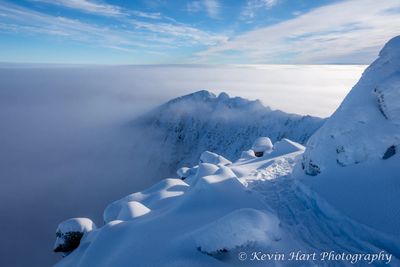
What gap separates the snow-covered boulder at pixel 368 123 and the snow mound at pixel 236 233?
6.51m

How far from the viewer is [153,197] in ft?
59.0

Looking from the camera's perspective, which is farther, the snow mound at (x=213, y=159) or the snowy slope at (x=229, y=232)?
the snow mound at (x=213, y=159)

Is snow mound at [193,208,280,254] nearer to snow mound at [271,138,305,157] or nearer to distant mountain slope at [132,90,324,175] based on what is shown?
snow mound at [271,138,305,157]

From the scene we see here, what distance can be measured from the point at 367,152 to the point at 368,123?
148 centimetres

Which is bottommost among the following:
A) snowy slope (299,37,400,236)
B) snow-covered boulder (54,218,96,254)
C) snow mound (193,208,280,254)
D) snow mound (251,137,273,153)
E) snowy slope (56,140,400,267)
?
snow-covered boulder (54,218,96,254)

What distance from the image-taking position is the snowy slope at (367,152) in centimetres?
979

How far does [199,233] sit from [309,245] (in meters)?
4.49

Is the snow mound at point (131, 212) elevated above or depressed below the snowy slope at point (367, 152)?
below

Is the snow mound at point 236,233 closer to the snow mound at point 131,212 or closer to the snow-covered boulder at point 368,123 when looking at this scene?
the snow mound at point 131,212

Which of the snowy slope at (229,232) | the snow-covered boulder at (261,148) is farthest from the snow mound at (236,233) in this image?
the snow-covered boulder at (261,148)

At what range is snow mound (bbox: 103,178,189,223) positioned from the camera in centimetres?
1662

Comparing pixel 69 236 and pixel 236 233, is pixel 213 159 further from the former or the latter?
pixel 236 233

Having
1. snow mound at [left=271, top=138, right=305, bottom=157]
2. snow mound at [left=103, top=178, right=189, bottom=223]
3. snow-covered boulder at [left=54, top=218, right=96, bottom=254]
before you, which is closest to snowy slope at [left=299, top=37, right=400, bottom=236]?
snow mound at [left=103, top=178, right=189, bottom=223]

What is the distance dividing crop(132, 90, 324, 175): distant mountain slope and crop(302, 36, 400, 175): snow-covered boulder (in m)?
68.7
